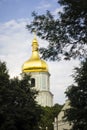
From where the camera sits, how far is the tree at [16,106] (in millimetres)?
42625

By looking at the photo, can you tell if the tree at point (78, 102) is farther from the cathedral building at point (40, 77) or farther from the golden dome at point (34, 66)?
the golden dome at point (34, 66)

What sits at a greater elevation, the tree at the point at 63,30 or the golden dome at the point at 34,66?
the golden dome at the point at 34,66

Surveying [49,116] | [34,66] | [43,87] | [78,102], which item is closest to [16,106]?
[78,102]

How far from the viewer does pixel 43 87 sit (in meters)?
112

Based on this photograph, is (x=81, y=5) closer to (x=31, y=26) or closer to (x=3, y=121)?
(x=31, y=26)

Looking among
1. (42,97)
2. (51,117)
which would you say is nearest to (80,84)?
(51,117)

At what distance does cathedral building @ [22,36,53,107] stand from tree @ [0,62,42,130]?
6385cm

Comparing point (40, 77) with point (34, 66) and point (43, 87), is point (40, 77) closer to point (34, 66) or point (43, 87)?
point (43, 87)

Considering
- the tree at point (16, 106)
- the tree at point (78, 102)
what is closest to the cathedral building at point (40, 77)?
the tree at point (16, 106)

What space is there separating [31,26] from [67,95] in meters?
22.3

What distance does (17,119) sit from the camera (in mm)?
43812

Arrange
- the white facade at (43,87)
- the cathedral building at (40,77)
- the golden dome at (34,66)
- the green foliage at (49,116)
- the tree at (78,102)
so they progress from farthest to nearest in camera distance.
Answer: the golden dome at (34,66), the cathedral building at (40,77), the white facade at (43,87), the green foliage at (49,116), the tree at (78,102)

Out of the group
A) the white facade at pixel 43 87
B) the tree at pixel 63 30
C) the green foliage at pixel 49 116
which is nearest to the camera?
the tree at pixel 63 30

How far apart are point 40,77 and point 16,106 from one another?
6863 centimetres
